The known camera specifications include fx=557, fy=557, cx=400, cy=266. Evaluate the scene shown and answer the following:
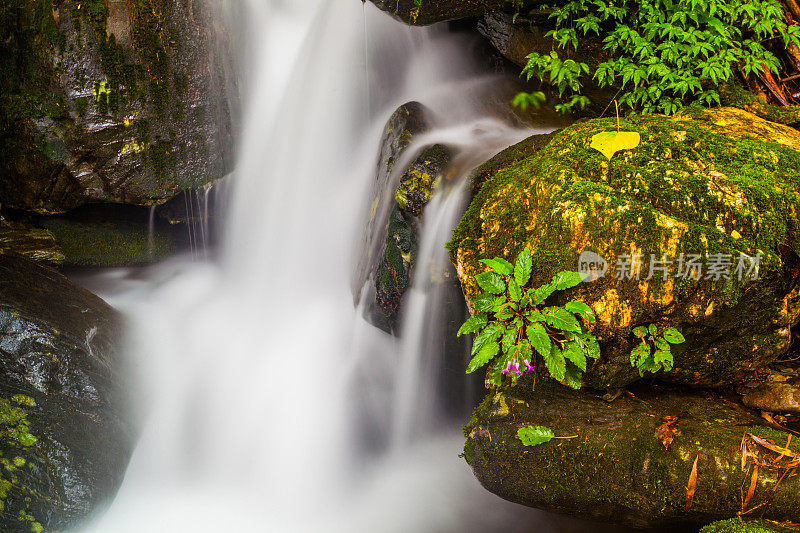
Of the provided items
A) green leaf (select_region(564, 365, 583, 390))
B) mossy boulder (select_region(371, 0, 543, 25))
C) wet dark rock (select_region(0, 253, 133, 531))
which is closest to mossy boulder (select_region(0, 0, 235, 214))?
wet dark rock (select_region(0, 253, 133, 531))

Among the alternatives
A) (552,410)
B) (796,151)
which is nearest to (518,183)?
(552,410)

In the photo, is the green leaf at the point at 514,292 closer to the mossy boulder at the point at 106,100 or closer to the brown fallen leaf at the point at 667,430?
the brown fallen leaf at the point at 667,430

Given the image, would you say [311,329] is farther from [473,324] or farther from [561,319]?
[561,319]

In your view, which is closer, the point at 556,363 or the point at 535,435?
the point at 556,363

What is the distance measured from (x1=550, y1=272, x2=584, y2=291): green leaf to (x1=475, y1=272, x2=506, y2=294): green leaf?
10.1 inches

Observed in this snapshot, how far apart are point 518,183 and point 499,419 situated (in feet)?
4.40

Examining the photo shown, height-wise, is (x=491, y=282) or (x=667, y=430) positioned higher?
(x=491, y=282)

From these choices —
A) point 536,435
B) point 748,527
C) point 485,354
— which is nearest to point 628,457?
point 536,435

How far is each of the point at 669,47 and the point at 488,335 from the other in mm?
2919

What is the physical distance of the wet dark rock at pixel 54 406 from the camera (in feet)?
11.3

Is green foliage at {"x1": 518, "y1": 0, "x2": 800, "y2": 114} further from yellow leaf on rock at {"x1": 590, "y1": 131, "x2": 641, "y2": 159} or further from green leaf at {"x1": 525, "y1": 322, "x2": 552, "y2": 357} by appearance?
green leaf at {"x1": 525, "y1": 322, "x2": 552, "y2": 357}

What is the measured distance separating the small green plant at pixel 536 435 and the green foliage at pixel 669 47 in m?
2.64

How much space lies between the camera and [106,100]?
5199mm

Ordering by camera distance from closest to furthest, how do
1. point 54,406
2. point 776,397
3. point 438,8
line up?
point 776,397 < point 54,406 < point 438,8
